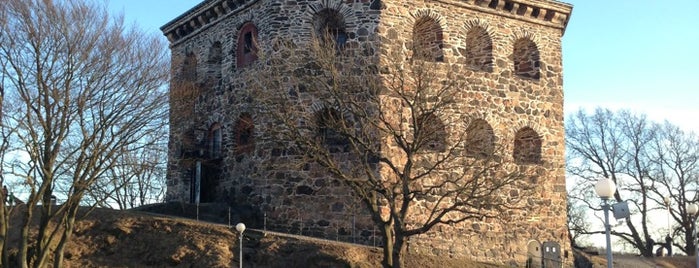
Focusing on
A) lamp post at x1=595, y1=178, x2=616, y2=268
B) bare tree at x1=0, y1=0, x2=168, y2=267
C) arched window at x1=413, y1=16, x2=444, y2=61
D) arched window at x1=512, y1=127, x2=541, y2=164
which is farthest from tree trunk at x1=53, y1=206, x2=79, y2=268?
arched window at x1=512, y1=127, x2=541, y2=164

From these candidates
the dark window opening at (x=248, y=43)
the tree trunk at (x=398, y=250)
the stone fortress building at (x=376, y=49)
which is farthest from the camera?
the dark window opening at (x=248, y=43)

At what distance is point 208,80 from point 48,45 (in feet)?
31.3

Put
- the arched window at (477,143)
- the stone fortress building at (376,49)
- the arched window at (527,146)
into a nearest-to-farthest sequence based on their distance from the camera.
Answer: the arched window at (477,143) < the stone fortress building at (376,49) < the arched window at (527,146)

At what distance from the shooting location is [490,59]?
2391 cm

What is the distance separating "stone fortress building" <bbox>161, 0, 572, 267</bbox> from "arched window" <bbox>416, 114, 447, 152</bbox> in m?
2.41

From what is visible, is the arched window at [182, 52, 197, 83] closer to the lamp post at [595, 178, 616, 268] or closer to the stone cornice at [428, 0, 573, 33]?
the stone cornice at [428, 0, 573, 33]

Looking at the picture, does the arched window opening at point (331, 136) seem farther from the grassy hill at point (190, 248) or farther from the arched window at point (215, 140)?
the arched window at point (215, 140)

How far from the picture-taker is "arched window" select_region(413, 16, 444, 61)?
23.0 meters

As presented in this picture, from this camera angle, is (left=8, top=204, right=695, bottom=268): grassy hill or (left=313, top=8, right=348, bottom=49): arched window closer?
(left=8, top=204, right=695, bottom=268): grassy hill

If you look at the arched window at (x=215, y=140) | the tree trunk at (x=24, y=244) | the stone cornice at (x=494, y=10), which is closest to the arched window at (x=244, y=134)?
the arched window at (x=215, y=140)

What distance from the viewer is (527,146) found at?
24.8 metres

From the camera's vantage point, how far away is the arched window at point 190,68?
26.6 meters

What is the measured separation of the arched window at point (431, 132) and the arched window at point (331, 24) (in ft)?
13.5

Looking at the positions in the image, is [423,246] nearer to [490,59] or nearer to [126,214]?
[490,59]
